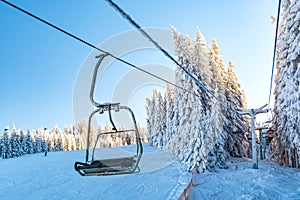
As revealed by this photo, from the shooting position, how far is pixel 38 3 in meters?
4.52

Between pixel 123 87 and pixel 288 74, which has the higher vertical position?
pixel 288 74

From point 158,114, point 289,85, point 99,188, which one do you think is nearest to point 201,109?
point 289,85

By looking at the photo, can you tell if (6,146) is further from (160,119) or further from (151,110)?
(160,119)

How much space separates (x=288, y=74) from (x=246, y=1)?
9.15 metres

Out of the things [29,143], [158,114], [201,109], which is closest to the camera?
[201,109]

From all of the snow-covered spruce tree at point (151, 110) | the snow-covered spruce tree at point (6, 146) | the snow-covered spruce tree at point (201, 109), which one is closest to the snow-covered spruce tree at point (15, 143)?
the snow-covered spruce tree at point (6, 146)

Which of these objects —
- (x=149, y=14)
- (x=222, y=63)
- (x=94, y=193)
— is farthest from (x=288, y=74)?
(x=94, y=193)

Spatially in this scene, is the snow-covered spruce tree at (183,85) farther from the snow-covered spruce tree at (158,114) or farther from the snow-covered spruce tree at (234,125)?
the snow-covered spruce tree at (158,114)

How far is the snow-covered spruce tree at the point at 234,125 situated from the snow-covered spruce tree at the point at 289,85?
3.98m

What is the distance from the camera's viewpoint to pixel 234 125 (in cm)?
2078

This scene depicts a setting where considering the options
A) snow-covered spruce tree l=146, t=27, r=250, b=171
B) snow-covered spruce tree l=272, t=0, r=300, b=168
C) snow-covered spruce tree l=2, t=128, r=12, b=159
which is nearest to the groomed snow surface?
snow-covered spruce tree l=146, t=27, r=250, b=171

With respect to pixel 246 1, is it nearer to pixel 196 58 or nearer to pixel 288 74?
pixel 288 74

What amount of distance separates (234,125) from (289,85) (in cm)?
755

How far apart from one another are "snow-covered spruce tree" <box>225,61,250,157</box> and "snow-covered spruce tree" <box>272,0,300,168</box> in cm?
398
